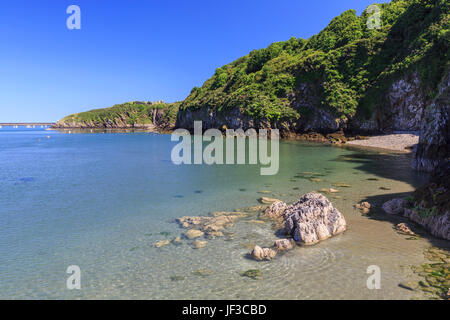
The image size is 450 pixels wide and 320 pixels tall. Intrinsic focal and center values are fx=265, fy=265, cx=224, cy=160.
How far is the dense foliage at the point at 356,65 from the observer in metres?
55.4

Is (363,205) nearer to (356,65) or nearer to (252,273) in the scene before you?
(252,273)

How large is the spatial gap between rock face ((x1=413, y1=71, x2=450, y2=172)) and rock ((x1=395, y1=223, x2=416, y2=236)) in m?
13.8

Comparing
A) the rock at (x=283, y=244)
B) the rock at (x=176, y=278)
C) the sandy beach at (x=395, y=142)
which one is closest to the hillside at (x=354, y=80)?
the sandy beach at (x=395, y=142)

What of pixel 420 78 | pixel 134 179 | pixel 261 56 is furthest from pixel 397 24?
pixel 134 179

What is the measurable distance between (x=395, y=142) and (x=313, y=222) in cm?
5148

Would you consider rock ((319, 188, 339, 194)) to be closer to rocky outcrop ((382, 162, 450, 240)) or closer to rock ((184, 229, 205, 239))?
rocky outcrop ((382, 162, 450, 240))

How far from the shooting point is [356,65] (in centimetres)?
7662

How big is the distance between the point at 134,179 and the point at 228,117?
75798 millimetres

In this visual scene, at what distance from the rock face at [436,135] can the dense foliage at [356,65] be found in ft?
89.5

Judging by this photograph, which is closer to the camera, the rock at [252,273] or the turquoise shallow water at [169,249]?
the turquoise shallow water at [169,249]

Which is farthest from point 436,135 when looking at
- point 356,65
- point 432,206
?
point 356,65

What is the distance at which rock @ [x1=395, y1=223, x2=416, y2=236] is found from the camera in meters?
13.1

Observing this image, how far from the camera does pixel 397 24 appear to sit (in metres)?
72.5

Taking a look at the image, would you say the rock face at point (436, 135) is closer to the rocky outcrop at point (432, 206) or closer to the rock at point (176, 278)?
the rocky outcrop at point (432, 206)
